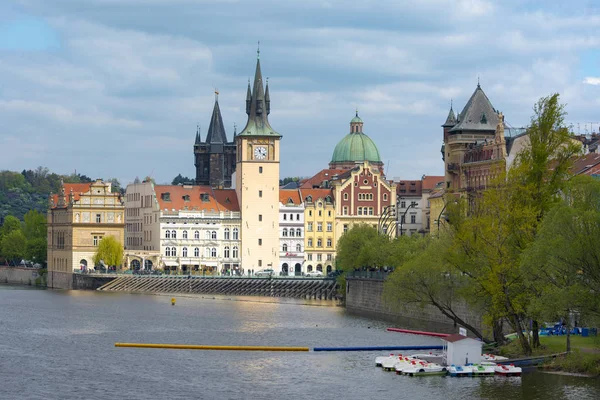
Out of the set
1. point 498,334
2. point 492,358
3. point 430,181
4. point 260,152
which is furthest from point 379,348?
point 430,181

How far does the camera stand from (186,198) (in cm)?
18488

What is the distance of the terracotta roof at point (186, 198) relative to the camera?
183 metres

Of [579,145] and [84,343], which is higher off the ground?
[579,145]

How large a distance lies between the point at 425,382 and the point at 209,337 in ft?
92.6

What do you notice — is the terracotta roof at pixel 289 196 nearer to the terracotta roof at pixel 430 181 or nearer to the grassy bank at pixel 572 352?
the terracotta roof at pixel 430 181

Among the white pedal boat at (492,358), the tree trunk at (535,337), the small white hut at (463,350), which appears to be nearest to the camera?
the small white hut at (463,350)

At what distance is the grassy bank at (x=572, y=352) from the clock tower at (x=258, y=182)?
3956 inches

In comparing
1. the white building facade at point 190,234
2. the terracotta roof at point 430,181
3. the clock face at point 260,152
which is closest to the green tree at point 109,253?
the white building facade at point 190,234

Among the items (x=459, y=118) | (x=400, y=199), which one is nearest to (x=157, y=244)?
(x=400, y=199)

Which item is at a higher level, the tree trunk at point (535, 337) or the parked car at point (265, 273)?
the parked car at point (265, 273)

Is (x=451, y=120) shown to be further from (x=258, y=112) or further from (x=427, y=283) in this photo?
(x=427, y=283)

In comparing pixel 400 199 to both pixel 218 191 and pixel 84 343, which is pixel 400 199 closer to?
pixel 218 191

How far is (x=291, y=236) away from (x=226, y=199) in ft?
31.4

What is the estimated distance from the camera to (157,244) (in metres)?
182
